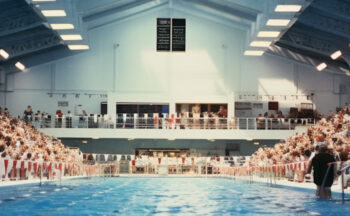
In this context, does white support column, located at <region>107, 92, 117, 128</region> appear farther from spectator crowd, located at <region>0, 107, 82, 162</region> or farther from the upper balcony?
spectator crowd, located at <region>0, 107, 82, 162</region>

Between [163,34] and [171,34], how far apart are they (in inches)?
27.8

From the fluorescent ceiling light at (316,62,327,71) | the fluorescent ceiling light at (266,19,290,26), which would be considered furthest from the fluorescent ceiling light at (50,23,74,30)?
the fluorescent ceiling light at (316,62,327,71)

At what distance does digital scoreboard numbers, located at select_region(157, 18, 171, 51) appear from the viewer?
38062 mm

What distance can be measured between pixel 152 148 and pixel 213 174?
Answer: 9878mm

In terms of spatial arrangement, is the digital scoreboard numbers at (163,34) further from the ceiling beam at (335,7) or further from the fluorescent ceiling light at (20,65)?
the ceiling beam at (335,7)

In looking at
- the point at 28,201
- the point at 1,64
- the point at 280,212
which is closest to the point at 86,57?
the point at 1,64

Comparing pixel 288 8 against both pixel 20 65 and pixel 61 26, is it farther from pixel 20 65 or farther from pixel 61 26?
pixel 20 65

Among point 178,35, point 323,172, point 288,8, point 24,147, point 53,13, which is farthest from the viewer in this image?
point 178,35

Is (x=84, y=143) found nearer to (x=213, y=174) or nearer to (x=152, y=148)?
(x=152, y=148)

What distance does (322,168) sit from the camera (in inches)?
420

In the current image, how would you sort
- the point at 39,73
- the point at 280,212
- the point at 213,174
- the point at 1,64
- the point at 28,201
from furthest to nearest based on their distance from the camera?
1. the point at 39,73
2. the point at 1,64
3. the point at 213,174
4. the point at 28,201
5. the point at 280,212

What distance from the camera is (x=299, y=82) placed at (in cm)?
4209

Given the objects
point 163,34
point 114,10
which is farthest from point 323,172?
point 163,34

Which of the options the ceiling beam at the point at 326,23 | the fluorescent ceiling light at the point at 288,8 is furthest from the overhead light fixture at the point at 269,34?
the fluorescent ceiling light at the point at 288,8
